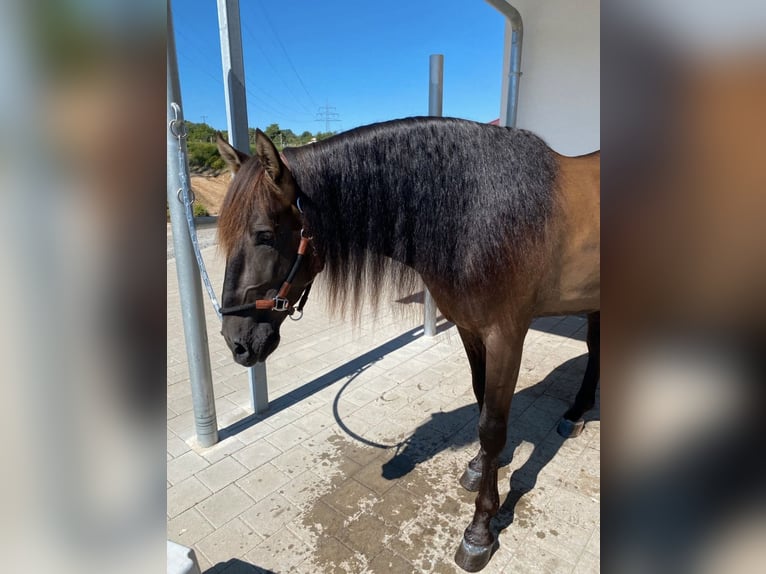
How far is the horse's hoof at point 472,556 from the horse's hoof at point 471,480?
1.46ft

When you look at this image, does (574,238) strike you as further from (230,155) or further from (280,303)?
(230,155)

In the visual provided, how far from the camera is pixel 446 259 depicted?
181 centimetres

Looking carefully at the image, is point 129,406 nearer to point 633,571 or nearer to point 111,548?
point 111,548

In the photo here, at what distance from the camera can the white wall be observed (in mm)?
4949

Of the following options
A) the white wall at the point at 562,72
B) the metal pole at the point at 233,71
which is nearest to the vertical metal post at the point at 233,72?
the metal pole at the point at 233,71

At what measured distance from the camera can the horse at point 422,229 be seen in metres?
1.60

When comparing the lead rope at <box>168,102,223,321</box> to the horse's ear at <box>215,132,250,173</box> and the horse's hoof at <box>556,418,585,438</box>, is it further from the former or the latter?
the horse's hoof at <box>556,418,585,438</box>

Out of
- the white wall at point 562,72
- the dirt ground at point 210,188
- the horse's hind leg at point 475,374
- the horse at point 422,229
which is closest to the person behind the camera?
the horse at point 422,229

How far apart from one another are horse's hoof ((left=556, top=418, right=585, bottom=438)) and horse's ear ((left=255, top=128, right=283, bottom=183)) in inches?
99.6

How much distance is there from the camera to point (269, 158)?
1530mm

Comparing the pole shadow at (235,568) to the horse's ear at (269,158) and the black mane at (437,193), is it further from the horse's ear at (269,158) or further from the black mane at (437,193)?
the horse's ear at (269,158)

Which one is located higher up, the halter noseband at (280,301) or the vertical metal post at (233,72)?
the vertical metal post at (233,72)

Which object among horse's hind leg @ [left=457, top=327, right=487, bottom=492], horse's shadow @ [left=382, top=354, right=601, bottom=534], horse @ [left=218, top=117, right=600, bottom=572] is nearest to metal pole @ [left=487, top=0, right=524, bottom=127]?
horse @ [left=218, top=117, right=600, bottom=572]

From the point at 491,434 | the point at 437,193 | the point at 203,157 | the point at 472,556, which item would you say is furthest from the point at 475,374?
the point at 203,157
